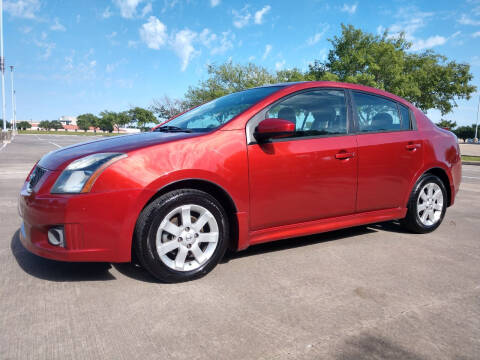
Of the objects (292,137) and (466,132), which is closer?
(292,137)

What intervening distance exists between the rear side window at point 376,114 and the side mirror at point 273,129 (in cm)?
109

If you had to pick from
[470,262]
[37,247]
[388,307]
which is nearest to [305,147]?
[388,307]

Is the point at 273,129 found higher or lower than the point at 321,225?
higher

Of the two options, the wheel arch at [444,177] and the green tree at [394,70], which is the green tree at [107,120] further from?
the wheel arch at [444,177]

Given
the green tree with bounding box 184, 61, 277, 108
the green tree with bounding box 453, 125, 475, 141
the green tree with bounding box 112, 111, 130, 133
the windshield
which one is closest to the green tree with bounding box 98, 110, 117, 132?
the green tree with bounding box 112, 111, 130, 133

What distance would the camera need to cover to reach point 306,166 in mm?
3162

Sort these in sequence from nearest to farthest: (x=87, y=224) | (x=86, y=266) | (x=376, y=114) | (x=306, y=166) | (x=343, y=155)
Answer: (x=87, y=224) → (x=86, y=266) → (x=306, y=166) → (x=343, y=155) → (x=376, y=114)

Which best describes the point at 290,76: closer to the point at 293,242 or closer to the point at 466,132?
the point at 293,242

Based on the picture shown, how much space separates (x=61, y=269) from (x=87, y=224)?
2.40 ft

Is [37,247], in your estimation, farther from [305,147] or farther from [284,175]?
[305,147]

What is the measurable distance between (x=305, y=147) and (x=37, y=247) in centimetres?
221

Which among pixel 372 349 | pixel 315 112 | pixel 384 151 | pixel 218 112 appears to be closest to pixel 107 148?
pixel 218 112

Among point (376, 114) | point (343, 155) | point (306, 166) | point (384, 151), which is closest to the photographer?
point (306, 166)

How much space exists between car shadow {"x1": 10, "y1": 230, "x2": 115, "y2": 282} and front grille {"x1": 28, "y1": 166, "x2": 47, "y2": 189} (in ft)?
2.20
